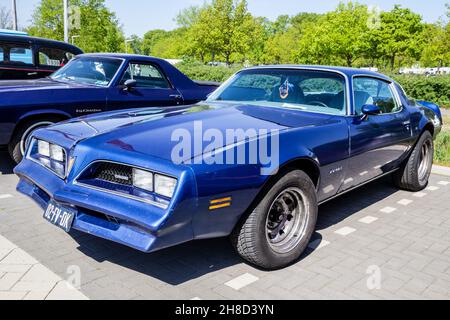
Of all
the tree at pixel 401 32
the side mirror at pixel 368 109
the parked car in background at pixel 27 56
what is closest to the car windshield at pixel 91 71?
the parked car in background at pixel 27 56

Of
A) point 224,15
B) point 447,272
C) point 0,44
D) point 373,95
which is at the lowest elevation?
point 447,272

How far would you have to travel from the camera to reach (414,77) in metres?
17.3

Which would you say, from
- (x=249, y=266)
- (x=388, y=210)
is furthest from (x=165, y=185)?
(x=388, y=210)

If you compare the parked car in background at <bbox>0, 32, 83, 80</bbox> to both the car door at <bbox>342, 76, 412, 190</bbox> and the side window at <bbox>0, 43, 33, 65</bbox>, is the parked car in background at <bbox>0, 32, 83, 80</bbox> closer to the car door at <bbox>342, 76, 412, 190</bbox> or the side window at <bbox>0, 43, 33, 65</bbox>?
the side window at <bbox>0, 43, 33, 65</bbox>

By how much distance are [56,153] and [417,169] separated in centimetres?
428

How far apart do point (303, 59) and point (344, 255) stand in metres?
39.3

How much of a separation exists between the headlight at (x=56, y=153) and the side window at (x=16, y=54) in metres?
5.21

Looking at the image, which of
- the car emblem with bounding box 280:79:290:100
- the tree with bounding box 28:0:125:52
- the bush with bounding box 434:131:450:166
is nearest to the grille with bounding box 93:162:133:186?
the car emblem with bounding box 280:79:290:100

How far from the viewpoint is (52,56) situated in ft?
26.0

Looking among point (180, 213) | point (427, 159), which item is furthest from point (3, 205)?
point (427, 159)

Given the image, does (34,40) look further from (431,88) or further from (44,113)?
(431,88)

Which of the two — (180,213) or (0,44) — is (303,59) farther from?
(180,213)

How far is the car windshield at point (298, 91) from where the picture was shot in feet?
12.9

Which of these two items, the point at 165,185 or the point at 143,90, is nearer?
the point at 165,185
